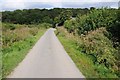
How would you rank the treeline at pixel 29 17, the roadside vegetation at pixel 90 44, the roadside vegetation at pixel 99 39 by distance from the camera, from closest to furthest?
the roadside vegetation at pixel 90 44 < the roadside vegetation at pixel 99 39 < the treeline at pixel 29 17

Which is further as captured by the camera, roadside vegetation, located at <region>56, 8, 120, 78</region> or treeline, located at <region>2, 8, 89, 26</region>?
treeline, located at <region>2, 8, 89, 26</region>

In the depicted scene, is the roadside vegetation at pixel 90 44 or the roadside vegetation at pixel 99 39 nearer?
the roadside vegetation at pixel 90 44

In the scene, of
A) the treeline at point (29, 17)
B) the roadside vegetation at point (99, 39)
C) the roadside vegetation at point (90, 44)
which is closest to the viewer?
the roadside vegetation at point (90, 44)

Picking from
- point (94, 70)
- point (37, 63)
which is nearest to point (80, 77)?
point (94, 70)

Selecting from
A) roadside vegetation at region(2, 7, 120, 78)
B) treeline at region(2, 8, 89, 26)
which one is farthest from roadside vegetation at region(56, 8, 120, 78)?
treeline at region(2, 8, 89, 26)

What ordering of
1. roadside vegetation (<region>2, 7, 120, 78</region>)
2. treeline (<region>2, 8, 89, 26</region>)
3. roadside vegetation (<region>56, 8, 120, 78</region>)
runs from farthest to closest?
treeline (<region>2, 8, 89, 26</region>) → roadside vegetation (<region>56, 8, 120, 78</region>) → roadside vegetation (<region>2, 7, 120, 78</region>)

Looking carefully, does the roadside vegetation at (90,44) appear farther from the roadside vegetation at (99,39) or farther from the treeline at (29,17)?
the treeline at (29,17)

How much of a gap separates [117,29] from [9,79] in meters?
21.5

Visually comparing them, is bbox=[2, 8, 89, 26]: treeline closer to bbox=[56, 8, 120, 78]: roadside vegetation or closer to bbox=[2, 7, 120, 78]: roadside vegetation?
bbox=[2, 7, 120, 78]: roadside vegetation

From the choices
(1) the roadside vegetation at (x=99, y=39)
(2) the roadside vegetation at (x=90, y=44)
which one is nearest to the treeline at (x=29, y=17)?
(2) the roadside vegetation at (x=90, y=44)

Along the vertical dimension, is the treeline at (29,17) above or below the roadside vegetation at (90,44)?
below

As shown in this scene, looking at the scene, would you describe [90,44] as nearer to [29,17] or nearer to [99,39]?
[99,39]

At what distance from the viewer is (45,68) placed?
43.1 ft

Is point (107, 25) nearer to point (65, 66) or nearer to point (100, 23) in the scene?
point (100, 23)
